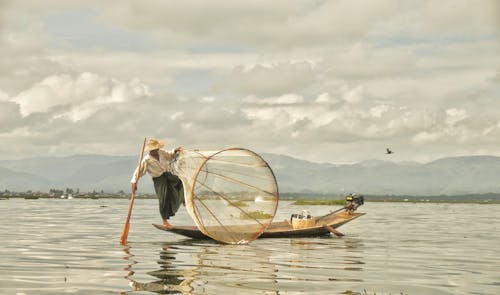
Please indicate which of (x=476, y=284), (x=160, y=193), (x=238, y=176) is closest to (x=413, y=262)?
(x=476, y=284)

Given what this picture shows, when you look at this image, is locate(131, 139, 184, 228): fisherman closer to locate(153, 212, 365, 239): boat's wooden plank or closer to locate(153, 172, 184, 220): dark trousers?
locate(153, 172, 184, 220): dark trousers

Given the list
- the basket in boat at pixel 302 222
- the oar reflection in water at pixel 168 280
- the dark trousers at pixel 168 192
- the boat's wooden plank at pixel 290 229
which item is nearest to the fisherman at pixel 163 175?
the dark trousers at pixel 168 192

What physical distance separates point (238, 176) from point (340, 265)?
650cm

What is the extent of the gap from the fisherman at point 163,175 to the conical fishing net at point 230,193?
0.42 metres

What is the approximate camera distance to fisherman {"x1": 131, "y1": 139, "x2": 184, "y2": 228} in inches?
813

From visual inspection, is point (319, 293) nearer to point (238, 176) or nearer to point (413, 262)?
point (413, 262)

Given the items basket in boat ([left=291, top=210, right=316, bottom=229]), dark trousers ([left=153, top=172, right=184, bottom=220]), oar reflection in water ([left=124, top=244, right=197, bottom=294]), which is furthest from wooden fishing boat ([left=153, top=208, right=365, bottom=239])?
oar reflection in water ([left=124, top=244, right=197, bottom=294])

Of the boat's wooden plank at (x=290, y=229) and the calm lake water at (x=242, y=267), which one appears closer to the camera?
the calm lake water at (x=242, y=267)

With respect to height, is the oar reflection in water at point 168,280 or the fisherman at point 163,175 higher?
the fisherman at point 163,175

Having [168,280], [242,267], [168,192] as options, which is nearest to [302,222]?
[168,192]

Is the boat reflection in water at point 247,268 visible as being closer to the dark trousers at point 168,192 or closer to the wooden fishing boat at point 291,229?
the wooden fishing boat at point 291,229

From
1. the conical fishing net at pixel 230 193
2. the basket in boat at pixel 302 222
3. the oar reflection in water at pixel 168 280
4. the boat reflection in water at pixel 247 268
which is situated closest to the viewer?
the oar reflection in water at pixel 168 280

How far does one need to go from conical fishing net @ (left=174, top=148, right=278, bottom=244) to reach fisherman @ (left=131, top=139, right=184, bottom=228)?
42 centimetres

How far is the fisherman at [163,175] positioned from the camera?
813 inches
